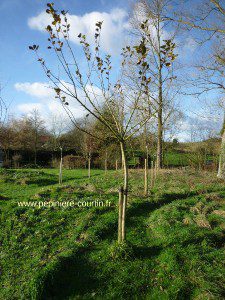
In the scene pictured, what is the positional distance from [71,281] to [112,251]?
104 centimetres

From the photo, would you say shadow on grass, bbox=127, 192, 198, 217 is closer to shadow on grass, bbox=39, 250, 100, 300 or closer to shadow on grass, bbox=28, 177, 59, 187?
shadow on grass, bbox=39, 250, 100, 300

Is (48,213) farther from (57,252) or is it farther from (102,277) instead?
(102,277)

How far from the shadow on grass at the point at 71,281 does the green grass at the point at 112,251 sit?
0.02 metres

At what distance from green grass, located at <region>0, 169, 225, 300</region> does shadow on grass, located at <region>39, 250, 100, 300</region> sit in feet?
0.05

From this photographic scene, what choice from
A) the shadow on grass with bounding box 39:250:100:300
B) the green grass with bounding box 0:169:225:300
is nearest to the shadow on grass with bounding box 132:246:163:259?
the green grass with bounding box 0:169:225:300

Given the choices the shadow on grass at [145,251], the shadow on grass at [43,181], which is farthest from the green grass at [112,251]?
the shadow on grass at [43,181]

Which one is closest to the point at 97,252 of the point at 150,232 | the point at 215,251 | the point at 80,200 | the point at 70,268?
the point at 70,268

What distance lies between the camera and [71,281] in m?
4.96

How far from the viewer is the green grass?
15.3ft

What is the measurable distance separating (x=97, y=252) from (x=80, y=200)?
3202 millimetres

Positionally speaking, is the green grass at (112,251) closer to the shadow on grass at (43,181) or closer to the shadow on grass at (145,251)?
the shadow on grass at (145,251)

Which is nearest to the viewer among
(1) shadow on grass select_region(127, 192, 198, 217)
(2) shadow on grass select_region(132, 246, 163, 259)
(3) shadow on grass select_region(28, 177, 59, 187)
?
(2) shadow on grass select_region(132, 246, 163, 259)

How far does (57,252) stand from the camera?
5844 millimetres

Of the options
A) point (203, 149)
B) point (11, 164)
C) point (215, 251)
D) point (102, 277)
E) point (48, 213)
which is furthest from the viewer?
point (11, 164)
